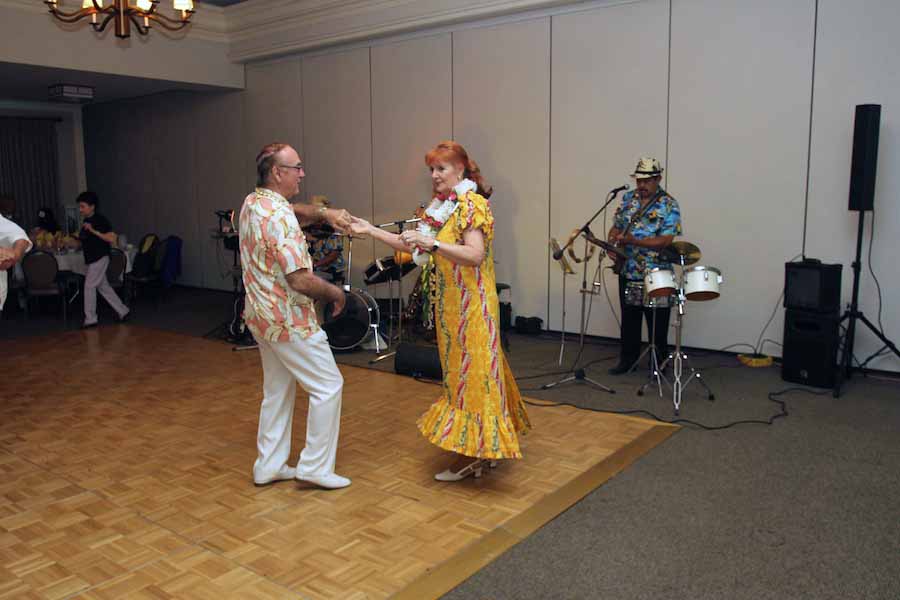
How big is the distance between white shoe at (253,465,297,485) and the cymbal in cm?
313

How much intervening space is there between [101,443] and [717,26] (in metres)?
5.59

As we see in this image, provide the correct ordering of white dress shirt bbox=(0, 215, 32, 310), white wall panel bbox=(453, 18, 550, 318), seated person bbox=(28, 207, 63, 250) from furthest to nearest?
seated person bbox=(28, 207, 63, 250), white wall panel bbox=(453, 18, 550, 318), white dress shirt bbox=(0, 215, 32, 310)

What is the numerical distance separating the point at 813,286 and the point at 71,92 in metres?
9.27

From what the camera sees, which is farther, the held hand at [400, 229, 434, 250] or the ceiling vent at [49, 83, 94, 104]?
the ceiling vent at [49, 83, 94, 104]

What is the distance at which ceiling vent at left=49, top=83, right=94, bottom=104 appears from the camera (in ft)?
33.2

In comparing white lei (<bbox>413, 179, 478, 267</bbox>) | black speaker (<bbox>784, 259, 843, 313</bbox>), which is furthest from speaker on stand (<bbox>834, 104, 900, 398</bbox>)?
white lei (<bbox>413, 179, 478, 267</bbox>)

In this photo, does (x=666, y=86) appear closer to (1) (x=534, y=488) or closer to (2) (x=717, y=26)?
(2) (x=717, y=26)

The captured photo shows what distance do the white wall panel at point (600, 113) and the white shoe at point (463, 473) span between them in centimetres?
366

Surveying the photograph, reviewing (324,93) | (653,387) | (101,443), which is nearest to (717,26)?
(653,387)

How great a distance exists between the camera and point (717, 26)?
6.45 metres

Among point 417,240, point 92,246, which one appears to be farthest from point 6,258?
point 92,246

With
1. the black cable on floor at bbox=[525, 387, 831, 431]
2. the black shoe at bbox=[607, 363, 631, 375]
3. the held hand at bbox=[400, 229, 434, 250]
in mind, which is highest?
the held hand at bbox=[400, 229, 434, 250]

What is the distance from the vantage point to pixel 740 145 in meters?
6.42

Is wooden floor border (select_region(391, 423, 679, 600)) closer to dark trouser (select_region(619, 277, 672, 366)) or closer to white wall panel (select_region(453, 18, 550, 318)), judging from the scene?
dark trouser (select_region(619, 277, 672, 366))
